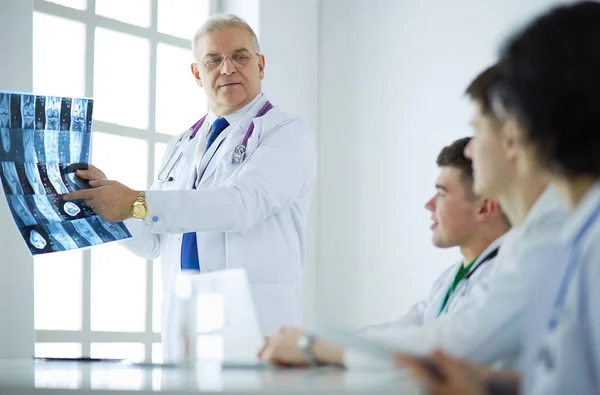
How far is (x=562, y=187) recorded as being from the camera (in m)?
1.28

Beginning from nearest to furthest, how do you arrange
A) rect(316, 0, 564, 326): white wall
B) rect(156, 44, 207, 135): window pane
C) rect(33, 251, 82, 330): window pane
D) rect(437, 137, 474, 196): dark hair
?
rect(437, 137, 474, 196): dark hair → rect(33, 251, 82, 330): window pane → rect(156, 44, 207, 135): window pane → rect(316, 0, 564, 326): white wall

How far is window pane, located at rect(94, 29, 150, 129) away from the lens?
4070 mm

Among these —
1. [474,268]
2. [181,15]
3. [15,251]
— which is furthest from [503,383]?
[181,15]

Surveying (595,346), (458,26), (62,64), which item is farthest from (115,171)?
(595,346)

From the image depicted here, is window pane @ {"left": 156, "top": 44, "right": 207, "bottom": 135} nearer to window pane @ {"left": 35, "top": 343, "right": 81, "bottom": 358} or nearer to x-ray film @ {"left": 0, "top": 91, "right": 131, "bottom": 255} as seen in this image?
window pane @ {"left": 35, "top": 343, "right": 81, "bottom": 358}

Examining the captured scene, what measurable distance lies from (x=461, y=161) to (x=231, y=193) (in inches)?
27.5

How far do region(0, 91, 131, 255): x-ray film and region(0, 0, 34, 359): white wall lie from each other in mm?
801

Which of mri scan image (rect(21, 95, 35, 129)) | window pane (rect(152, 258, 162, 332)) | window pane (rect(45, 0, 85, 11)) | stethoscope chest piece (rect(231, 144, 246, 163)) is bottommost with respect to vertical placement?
window pane (rect(152, 258, 162, 332))

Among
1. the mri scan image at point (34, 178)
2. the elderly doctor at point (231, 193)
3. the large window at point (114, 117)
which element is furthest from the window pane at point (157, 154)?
the mri scan image at point (34, 178)

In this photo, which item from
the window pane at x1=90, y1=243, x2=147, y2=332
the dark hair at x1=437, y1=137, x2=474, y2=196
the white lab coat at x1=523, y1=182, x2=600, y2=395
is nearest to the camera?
the white lab coat at x1=523, y1=182, x2=600, y2=395

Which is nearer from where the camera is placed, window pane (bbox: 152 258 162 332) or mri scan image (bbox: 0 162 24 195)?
mri scan image (bbox: 0 162 24 195)

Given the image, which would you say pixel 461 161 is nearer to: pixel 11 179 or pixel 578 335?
pixel 11 179

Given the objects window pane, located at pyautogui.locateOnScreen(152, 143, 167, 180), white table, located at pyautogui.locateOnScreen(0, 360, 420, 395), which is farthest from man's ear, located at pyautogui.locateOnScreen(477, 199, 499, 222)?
window pane, located at pyautogui.locateOnScreen(152, 143, 167, 180)

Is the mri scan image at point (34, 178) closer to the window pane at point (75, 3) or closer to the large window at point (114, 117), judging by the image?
the large window at point (114, 117)
